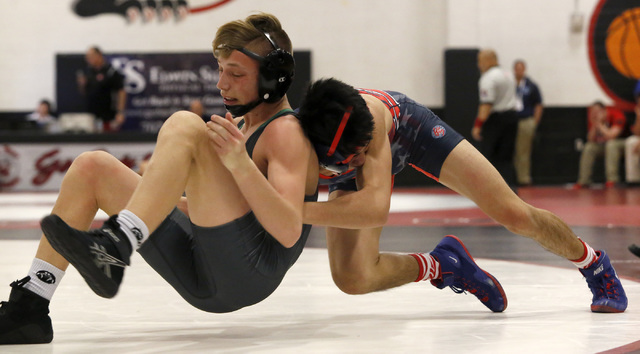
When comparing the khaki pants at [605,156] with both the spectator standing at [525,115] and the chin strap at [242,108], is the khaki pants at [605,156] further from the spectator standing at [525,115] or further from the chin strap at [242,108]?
the chin strap at [242,108]

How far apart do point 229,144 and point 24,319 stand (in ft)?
2.63

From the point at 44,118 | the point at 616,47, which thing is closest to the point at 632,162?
the point at 616,47

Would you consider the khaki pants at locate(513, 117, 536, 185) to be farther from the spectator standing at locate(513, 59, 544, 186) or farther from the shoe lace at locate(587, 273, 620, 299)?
the shoe lace at locate(587, 273, 620, 299)

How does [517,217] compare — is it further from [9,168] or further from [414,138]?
[9,168]

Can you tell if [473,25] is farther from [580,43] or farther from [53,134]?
[53,134]

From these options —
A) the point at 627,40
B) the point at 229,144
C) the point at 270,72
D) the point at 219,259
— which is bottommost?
the point at 627,40

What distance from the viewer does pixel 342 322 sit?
9.21 ft

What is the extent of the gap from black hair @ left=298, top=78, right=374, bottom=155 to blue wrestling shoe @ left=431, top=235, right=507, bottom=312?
0.82m

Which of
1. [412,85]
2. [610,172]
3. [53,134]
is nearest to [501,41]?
[412,85]

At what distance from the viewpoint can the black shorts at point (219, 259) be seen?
236 cm

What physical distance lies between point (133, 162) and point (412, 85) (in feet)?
13.7

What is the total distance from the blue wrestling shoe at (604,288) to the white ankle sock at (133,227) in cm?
161

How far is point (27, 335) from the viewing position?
242cm

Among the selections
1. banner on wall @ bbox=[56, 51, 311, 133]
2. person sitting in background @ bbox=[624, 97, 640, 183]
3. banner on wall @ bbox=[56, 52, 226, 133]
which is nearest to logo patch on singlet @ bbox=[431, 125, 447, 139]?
person sitting in background @ bbox=[624, 97, 640, 183]
